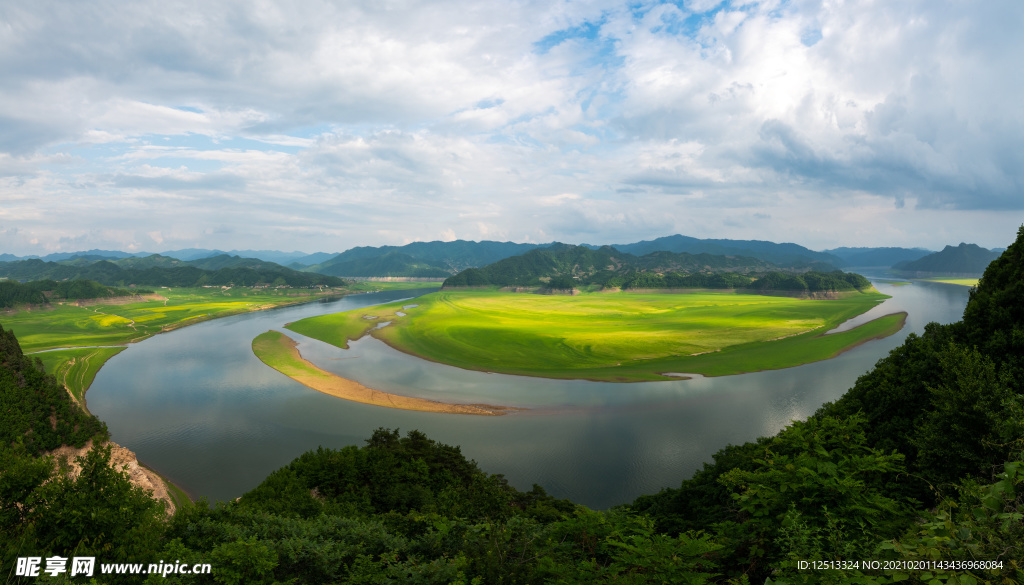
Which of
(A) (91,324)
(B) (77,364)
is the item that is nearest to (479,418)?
(B) (77,364)

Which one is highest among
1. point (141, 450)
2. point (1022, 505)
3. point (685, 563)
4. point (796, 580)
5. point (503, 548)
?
point (1022, 505)

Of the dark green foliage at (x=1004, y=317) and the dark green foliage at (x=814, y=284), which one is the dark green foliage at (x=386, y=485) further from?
the dark green foliage at (x=814, y=284)

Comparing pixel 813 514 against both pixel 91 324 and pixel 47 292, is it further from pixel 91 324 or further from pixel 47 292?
pixel 47 292

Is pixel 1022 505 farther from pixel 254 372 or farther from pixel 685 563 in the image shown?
pixel 254 372

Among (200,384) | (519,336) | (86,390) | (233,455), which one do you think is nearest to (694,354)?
(519,336)

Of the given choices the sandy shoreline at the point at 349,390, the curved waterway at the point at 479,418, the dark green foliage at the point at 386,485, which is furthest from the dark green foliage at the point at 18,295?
the dark green foliage at the point at 386,485

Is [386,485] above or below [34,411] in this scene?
below

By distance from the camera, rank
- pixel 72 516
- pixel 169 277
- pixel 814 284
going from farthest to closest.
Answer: pixel 169 277, pixel 814 284, pixel 72 516
